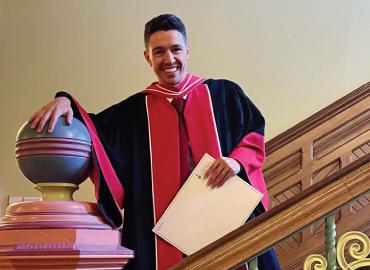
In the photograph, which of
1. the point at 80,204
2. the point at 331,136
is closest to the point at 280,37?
the point at 331,136

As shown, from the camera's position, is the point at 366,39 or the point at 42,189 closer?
the point at 42,189

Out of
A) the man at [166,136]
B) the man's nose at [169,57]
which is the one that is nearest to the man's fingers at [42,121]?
the man at [166,136]

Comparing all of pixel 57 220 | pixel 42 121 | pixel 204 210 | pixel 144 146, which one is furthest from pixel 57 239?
pixel 144 146

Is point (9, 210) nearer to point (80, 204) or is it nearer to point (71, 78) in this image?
point (80, 204)

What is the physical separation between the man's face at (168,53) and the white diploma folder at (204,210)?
0.32 m

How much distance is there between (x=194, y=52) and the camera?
2.80 metres

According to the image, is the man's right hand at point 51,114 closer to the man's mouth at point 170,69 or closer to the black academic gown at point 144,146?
the black academic gown at point 144,146

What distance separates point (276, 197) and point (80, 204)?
155 centimetres

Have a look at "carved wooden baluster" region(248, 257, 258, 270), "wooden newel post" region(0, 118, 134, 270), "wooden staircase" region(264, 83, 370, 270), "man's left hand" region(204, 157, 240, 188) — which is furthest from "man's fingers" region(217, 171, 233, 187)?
"wooden staircase" region(264, 83, 370, 270)

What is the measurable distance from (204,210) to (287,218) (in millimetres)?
558

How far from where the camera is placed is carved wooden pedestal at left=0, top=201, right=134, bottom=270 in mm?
1081

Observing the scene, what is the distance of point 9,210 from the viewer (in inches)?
48.2

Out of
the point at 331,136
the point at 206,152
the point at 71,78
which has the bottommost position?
the point at 206,152

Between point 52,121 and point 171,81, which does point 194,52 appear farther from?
point 52,121
